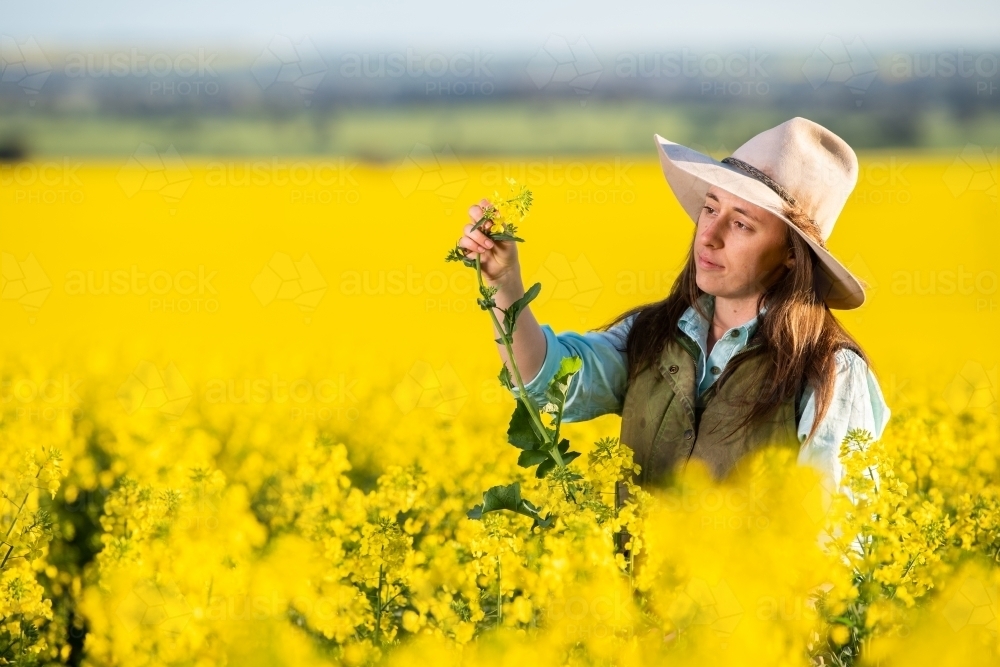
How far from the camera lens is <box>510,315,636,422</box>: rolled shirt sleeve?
283cm

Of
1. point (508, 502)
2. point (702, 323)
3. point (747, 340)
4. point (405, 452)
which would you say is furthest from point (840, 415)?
point (405, 452)

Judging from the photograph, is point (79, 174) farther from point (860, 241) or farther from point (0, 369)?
point (860, 241)

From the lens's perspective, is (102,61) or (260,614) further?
(102,61)

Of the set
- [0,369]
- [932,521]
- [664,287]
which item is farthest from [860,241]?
[932,521]

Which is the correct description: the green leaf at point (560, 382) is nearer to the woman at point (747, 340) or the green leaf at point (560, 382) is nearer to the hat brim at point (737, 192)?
the woman at point (747, 340)

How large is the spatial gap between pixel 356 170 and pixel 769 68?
5304 mm

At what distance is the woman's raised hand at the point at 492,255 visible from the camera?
2.23 meters

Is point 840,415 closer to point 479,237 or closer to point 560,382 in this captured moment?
point 560,382

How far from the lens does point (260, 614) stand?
1893mm

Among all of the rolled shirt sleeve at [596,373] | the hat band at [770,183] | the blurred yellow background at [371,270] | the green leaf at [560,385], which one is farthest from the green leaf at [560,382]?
the blurred yellow background at [371,270]

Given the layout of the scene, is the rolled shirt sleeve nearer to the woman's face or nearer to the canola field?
the woman's face

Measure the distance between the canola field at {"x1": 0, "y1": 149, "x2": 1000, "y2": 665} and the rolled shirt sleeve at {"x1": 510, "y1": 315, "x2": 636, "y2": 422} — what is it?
0.41 m

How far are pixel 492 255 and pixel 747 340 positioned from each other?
73 cm

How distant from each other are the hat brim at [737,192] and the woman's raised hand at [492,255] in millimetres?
510
